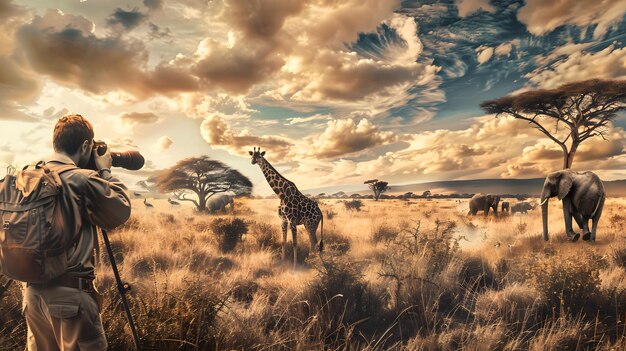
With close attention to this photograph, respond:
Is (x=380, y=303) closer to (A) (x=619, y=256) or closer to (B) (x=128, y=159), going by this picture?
(B) (x=128, y=159)

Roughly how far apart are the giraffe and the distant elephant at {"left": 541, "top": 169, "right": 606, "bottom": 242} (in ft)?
19.8

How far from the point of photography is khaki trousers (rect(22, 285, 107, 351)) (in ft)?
7.15

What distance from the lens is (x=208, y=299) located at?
3674 millimetres

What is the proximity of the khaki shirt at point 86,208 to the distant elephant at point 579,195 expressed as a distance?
9779 millimetres

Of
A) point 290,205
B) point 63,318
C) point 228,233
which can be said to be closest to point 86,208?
point 63,318

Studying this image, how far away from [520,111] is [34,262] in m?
20.8

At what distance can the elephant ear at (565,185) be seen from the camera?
28.6 feet

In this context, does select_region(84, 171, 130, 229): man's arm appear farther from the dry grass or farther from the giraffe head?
the giraffe head

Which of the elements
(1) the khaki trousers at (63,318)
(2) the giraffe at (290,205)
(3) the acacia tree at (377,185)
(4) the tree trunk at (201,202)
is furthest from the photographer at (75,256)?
(3) the acacia tree at (377,185)

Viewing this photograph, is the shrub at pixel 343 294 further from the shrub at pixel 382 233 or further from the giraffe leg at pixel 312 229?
the shrub at pixel 382 233

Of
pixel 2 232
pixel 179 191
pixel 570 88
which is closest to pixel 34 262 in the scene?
pixel 2 232

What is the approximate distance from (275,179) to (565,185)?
23.7 feet

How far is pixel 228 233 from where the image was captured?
1050 cm

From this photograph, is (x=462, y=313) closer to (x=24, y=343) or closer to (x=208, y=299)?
(x=208, y=299)
